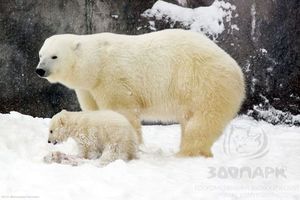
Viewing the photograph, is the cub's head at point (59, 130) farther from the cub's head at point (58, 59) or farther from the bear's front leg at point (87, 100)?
the bear's front leg at point (87, 100)

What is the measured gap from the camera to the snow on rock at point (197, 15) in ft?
28.7

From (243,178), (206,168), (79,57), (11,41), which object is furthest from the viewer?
(11,41)

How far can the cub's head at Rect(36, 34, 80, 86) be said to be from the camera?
565cm

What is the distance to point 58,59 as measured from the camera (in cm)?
571

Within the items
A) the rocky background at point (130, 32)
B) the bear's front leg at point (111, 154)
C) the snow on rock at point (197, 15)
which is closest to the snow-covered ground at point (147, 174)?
the bear's front leg at point (111, 154)

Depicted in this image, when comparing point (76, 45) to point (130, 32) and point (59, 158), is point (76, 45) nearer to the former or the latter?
point (59, 158)

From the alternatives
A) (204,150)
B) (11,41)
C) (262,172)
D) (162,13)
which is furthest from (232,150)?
(11,41)

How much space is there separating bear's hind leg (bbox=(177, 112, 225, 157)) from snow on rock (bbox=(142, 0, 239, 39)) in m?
3.54

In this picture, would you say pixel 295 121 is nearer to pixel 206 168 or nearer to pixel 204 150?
pixel 204 150

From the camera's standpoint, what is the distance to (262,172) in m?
4.71

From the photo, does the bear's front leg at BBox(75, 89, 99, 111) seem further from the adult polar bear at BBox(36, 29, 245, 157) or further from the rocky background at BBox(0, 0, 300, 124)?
the rocky background at BBox(0, 0, 300, 124)

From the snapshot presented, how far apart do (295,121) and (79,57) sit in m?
4.27

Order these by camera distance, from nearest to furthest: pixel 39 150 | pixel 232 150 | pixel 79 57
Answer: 1. pixel 39 150
2. pixel 79 57
3. pixel 232 150

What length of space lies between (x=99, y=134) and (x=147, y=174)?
2.87 ft
